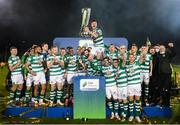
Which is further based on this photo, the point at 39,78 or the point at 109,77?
the point at 39,78

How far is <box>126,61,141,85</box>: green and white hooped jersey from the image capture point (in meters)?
11.8

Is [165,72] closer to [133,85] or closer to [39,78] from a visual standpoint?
[133,85]

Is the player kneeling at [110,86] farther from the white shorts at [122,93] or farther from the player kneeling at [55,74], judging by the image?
the player kneeling at [55,74]

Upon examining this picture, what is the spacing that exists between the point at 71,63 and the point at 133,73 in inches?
72.4

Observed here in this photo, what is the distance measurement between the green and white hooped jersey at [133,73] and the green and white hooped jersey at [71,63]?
5.35ft

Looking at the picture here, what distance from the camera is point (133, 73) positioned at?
39.0 feet

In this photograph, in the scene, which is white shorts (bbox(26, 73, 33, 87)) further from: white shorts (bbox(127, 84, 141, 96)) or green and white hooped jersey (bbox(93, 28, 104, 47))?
white shorts (bbox(127, 84, 141, 96))

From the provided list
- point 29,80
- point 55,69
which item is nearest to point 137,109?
point 55,69

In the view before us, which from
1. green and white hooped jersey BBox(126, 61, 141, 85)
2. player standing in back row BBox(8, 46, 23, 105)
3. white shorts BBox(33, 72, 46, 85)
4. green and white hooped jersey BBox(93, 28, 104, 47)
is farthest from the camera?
green and white hooped jersey BBox(93, 28, 104, 47)

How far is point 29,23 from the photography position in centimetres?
2616

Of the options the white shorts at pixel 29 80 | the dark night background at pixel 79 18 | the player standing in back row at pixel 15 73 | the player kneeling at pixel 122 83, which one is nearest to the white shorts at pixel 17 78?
the player standing in back row at pixel 15 73

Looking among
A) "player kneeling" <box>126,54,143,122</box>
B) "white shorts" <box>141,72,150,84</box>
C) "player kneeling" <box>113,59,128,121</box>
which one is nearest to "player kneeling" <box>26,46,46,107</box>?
"player kneeling" <box>113,59,128,121</box>

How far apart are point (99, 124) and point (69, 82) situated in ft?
7.39

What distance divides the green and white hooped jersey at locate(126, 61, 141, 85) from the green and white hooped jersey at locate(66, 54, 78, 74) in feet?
5.35
